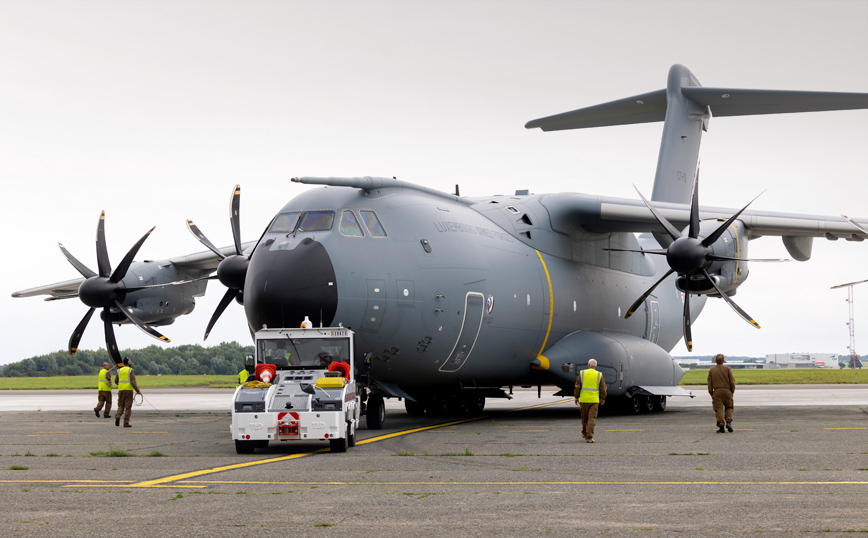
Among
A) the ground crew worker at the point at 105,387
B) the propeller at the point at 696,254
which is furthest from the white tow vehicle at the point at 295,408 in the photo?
the ground crew worker at the point at 105,387

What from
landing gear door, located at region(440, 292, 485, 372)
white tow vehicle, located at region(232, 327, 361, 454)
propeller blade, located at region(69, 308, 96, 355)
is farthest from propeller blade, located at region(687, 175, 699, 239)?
propeller blade, located at region(69, 308, 96, 355)

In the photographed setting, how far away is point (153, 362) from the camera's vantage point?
76812 mm

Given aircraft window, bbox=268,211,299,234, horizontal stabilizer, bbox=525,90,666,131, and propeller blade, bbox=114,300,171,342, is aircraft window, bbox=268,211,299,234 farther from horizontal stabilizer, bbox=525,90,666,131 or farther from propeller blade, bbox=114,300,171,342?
horizontal stabilizer, bbox=525,90,666,131

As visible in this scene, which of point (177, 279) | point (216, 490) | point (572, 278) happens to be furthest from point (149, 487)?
point (177, 279)

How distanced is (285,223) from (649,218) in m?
9.23

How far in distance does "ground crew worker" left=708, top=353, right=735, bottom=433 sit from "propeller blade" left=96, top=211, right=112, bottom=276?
16.1 meters

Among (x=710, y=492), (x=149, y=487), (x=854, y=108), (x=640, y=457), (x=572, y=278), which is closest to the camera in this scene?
(x=710, y=492)

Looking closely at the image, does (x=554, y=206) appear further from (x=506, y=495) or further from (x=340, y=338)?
(x=506, y=495)

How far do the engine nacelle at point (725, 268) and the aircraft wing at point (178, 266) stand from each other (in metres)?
11.8

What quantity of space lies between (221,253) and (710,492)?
17531mm

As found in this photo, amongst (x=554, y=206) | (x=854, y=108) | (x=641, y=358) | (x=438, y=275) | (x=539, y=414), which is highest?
(x=854, y=108)

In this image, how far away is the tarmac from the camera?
7004 mm

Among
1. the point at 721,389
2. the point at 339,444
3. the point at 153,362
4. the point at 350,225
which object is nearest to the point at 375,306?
the point at 350,225

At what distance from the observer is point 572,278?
21656mm
